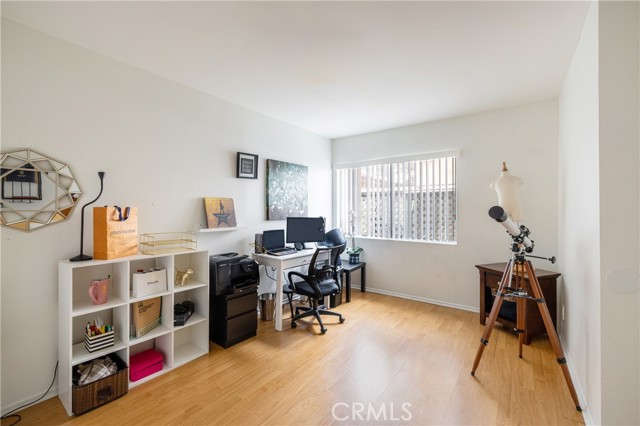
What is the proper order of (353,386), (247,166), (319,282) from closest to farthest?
(353,386) < (319,282) < (247,166)

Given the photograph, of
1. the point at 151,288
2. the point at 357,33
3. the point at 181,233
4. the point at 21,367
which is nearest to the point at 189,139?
the point at 181,233

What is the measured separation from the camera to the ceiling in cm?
172

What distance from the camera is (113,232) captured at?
2.04 metres

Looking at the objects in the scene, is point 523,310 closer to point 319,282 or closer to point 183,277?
point 319,282

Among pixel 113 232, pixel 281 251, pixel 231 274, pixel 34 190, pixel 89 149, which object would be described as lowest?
pixel 231 274

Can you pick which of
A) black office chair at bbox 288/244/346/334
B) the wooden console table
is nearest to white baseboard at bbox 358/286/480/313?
the wooden console table

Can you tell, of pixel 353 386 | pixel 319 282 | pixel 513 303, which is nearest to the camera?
pixel 353 386

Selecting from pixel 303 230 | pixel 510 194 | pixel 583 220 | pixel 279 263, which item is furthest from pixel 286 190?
pixel 583 220

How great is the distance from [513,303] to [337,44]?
3.20m

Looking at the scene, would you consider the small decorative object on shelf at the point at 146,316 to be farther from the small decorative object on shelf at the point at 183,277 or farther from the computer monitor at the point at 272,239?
the computer monitor at the point at 272,239

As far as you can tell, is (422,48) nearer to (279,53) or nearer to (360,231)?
(279,53)

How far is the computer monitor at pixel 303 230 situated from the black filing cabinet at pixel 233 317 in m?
0.92

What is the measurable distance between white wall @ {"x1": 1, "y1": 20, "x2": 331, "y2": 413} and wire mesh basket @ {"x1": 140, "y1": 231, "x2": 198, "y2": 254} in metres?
0.07

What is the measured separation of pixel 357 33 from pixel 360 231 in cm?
315
